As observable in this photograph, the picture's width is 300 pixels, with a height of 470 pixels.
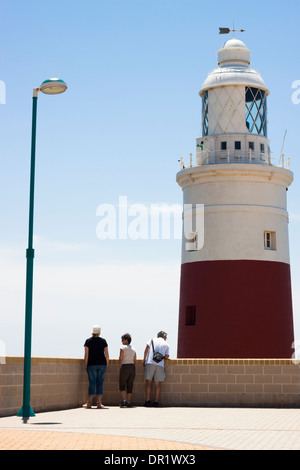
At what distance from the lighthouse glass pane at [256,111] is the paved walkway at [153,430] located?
47.3ft

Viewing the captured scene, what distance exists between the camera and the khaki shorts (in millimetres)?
18656

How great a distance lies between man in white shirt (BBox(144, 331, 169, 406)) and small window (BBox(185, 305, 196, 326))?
877 cm

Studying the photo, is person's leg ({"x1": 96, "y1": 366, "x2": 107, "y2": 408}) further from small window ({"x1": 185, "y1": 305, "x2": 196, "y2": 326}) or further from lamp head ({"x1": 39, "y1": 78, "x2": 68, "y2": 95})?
small window ({"x1": 185, "y1": 305, "x2": 196, "y2": 326})

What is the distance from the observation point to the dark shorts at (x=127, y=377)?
59.8 feet

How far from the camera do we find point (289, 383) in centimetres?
1898

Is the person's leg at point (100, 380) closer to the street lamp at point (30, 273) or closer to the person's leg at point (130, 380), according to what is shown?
the person's leg at point (130, 380)

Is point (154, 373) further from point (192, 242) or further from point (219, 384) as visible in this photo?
point (192, 242)

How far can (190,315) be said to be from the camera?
28.0m

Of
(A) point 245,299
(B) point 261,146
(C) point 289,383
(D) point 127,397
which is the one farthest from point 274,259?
(D) point 127,397

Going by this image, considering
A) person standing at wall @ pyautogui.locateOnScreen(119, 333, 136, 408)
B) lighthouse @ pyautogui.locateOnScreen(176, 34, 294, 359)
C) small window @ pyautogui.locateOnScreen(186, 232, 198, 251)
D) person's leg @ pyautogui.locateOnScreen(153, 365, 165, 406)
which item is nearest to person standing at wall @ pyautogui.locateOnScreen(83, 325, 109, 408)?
person standing at wall @ pyautogui.locateOnScreen(119, 333, 136, 408)

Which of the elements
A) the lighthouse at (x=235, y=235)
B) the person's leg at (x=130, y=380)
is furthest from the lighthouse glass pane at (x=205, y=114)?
the person's leg at (x=130, y=380)

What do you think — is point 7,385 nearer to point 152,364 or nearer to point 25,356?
point 25,356

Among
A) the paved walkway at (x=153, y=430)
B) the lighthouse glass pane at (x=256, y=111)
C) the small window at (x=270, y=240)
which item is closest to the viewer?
the paved walkway at (x=153, y=430)
